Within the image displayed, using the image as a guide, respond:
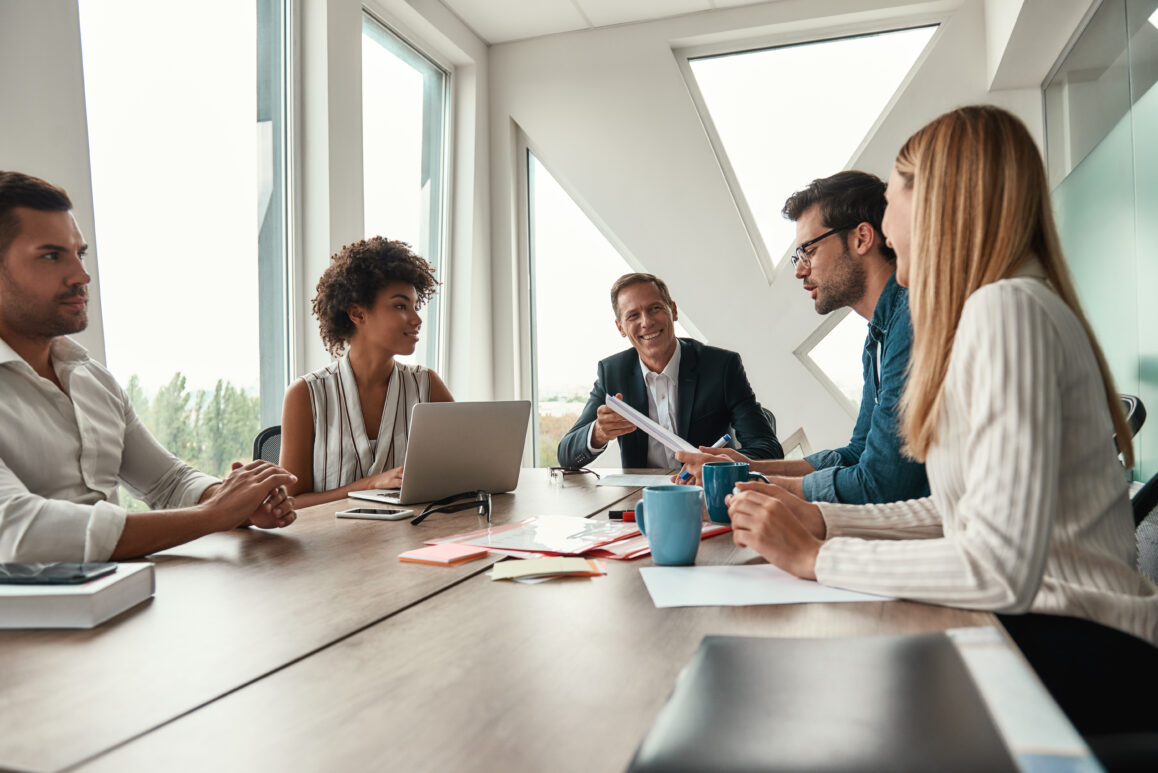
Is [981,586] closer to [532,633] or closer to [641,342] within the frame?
[532,633]

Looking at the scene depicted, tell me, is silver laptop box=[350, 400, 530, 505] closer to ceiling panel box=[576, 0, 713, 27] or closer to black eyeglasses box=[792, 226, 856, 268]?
black eyeglasses box=[792, 226, 856, 268]

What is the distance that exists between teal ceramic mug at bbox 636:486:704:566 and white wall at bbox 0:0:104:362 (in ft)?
6.57

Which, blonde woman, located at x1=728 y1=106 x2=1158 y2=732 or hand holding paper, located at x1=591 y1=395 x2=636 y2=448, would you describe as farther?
hand holding paper, located at x1=591 y1=395 x2=636 y2=448

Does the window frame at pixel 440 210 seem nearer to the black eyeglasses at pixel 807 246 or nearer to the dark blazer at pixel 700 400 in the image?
the dark blazer at pixel 700 400

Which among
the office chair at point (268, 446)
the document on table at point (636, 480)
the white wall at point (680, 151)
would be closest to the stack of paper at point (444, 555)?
the document on table at point (636, 480)

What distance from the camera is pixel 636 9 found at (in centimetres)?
470

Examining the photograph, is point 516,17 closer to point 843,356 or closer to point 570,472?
point 843,356

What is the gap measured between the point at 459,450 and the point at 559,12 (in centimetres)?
369

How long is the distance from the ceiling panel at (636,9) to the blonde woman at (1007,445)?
12.7 feet

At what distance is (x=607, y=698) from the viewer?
723 millimetres

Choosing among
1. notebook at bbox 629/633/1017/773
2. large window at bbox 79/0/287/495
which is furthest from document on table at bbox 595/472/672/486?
large window at bbox 79/0/287/495

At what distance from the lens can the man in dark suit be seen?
2961 mm

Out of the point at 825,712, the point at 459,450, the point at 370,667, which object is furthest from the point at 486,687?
the point at 459,450

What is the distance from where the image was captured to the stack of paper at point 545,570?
1173mm
